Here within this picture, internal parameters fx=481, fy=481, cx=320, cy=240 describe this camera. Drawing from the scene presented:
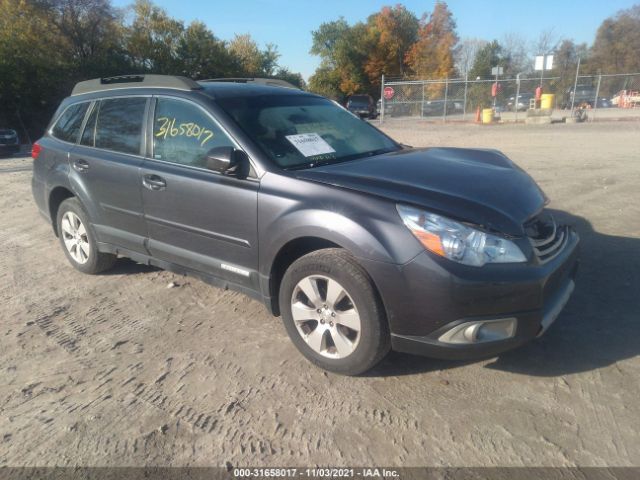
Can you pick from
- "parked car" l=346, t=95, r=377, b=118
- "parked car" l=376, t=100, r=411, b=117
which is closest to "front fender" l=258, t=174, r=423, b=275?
"parked car" l=376, t=100, r=411, b=117

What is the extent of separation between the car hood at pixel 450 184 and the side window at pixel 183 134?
0.77 metres

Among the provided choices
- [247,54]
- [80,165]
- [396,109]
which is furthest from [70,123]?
[247,54]

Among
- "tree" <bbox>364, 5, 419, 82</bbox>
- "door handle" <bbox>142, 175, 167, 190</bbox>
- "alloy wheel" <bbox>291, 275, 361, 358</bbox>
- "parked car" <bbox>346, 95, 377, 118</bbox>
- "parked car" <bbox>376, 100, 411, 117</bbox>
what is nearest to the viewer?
"alloy wheel" <bbox>291, 275, 361, 358</bbox>

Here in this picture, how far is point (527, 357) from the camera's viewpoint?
3.01 meters

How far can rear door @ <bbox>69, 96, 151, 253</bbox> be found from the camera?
3.85 metres

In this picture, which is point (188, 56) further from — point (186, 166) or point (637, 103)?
point (186, 166)

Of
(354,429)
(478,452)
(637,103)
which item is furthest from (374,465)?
(637,103)

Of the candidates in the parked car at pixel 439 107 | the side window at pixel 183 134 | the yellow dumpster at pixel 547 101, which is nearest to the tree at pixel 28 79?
the parked car at pixel 439 107

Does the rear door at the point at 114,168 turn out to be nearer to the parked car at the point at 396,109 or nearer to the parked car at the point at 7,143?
the parked car at the point at 7,143

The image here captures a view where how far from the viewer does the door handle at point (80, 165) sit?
4240 mm

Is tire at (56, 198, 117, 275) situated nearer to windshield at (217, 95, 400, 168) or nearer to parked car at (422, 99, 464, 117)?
windshield at (217, 95, 400, 168)

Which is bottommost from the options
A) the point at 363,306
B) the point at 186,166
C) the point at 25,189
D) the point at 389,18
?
the point at 25,189

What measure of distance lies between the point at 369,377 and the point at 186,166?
1.95m

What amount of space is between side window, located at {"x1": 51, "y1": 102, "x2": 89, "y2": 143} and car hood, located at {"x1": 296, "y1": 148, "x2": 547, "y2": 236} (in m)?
2.66
